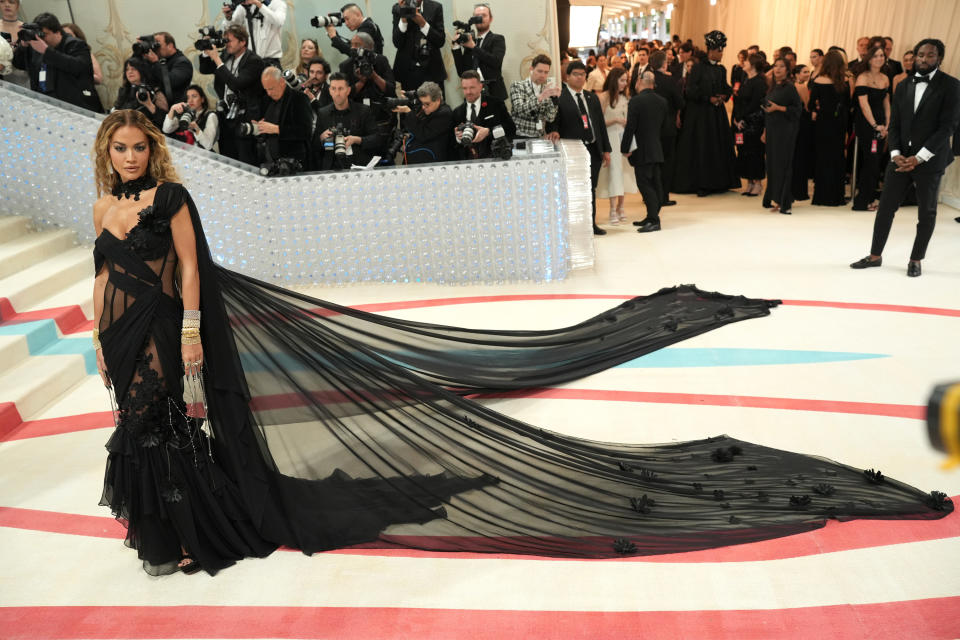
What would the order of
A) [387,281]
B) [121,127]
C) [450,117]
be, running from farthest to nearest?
[450,117] < [387,281] < [121,127]

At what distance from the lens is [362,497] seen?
271 centimetres

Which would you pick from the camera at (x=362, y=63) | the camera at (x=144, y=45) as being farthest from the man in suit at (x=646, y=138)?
the camera at (x=144, y=45)

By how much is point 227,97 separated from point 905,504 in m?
5.49

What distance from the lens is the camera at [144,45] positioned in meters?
6.76

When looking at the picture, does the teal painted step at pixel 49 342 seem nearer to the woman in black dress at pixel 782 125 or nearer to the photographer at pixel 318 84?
the photographer at pixel 318 84

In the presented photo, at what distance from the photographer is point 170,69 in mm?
6949

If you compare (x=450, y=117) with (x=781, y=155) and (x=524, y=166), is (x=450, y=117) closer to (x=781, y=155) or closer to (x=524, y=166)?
(x=524, y=166)

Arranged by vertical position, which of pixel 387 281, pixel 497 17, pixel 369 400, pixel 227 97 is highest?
pixel 497 17

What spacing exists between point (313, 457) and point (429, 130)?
4040 millimetres

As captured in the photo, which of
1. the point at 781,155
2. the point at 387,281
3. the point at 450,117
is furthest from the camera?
the point at 781,155

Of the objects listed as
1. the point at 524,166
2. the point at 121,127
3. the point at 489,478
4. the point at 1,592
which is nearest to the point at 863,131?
the point at 524,166

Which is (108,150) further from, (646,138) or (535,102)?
(646,138)

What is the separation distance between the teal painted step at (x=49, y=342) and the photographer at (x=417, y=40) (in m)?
3.77

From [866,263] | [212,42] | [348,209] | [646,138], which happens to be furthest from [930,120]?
[212,42]
